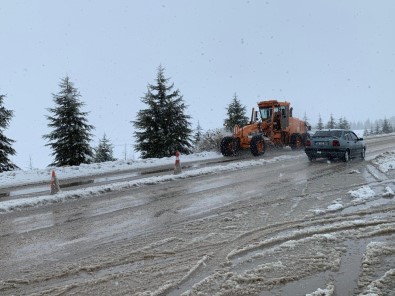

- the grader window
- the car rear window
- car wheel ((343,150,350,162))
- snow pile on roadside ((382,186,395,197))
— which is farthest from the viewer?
the grader window

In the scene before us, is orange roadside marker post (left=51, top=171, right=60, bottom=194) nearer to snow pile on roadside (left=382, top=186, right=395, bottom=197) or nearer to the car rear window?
snow pile on roadside (left=382, top=186, right=395, bottom=197)

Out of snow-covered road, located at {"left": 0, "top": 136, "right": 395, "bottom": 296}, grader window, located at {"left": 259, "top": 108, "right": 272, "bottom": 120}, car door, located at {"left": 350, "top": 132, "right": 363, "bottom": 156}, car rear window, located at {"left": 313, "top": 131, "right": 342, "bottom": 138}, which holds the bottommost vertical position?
snow-covered road, located at {"left": 0, "top": 136, "right": 395, "bottom": 296}

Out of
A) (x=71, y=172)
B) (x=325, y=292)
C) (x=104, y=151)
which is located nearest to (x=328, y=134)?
(x=71, y=172)

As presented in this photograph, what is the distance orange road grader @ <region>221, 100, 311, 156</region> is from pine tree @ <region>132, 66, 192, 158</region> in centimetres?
807

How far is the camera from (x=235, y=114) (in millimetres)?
40688

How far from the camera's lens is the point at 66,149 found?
2945 cm

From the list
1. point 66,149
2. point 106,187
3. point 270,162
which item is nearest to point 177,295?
Answer: point 106,187

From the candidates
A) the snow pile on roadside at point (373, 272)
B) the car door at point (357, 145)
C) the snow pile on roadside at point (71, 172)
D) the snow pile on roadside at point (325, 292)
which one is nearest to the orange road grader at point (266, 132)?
the snow pile on roadside at point (71, 172)

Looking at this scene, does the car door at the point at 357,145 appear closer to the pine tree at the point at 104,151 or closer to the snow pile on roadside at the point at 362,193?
the snow pile on roadside at the point at 362,193

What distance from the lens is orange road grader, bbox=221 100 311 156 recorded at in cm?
2384

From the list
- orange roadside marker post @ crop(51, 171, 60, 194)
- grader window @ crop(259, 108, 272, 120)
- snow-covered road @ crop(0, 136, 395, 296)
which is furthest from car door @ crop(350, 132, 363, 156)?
orange roadside marker post @ crop(51, 171, 60, 194)

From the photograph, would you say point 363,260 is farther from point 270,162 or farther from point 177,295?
point 270,162

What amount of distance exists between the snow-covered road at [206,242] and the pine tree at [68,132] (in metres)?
18.5

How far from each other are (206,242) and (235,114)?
3505 cm
